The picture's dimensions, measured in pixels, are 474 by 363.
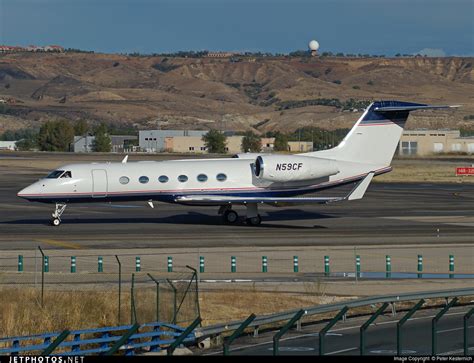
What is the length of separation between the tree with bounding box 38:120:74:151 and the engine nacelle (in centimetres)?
12372

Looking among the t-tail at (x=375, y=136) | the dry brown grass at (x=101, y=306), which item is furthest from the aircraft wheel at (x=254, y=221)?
the dry brown grass at (x=101, y=306)

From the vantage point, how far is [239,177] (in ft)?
153

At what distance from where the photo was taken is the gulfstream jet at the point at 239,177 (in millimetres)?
45125

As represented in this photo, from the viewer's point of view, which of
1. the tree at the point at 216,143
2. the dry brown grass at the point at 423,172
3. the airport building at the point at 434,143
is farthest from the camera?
the tree at the point at 216,143

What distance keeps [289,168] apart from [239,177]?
224cm

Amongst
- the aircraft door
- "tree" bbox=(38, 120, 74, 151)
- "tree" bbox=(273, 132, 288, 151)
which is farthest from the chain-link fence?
"tree" bbox=(38, 120, 74, 151)

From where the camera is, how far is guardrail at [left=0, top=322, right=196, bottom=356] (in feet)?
63.8

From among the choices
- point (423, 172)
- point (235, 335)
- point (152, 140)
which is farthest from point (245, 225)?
point (152, 140)

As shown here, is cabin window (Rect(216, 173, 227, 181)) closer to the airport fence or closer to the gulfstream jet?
the gulfstream jet

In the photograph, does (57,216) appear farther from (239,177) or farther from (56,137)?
(56,137)

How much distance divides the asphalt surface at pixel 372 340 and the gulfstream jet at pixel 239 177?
20.5 meters

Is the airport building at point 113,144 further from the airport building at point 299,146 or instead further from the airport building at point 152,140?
the airport building at point 299,146

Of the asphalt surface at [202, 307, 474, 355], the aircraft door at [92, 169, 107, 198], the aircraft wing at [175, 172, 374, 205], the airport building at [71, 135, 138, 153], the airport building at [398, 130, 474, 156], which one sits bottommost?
the asphalt surface at [202, 307, 474, 355]

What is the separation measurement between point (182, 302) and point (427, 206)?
3757 cm
